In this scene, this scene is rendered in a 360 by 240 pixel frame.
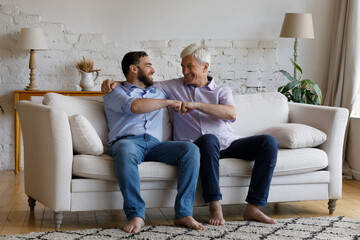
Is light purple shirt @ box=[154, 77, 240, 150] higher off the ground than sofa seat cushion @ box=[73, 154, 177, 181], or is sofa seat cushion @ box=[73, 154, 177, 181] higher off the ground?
light purple shirt @ box=[154, 77, 240, 150]

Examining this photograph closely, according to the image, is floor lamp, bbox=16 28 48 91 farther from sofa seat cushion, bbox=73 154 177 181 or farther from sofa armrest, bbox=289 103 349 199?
sofa armrest, bbox=289 103 349 199

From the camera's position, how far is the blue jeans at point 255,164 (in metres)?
3.16

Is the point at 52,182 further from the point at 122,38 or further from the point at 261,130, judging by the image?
the point at 122,38

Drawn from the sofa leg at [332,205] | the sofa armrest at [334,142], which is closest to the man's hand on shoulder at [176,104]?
the sofa armrest at [334,142]

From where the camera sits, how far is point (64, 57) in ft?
17.1

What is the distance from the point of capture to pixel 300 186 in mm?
3475

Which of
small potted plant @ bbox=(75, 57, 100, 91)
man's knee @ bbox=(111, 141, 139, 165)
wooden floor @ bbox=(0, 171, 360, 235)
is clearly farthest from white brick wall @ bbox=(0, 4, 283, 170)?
man's knee @ bbox=(111, 141, 139, 165)

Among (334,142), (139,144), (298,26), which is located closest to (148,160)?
(139,144)

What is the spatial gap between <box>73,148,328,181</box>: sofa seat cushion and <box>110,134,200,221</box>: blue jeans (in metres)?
0.06

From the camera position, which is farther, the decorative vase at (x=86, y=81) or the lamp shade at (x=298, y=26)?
the lamp shade at (x=298, y=26)

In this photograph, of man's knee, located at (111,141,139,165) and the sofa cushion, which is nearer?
man's knee, located at (111,141,139,165)

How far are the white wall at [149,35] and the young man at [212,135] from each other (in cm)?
179

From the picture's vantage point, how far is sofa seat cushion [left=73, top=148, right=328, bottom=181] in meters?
3.05

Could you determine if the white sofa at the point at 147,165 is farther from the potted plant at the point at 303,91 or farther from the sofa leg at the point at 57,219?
the potted plant at the point at 303,91
